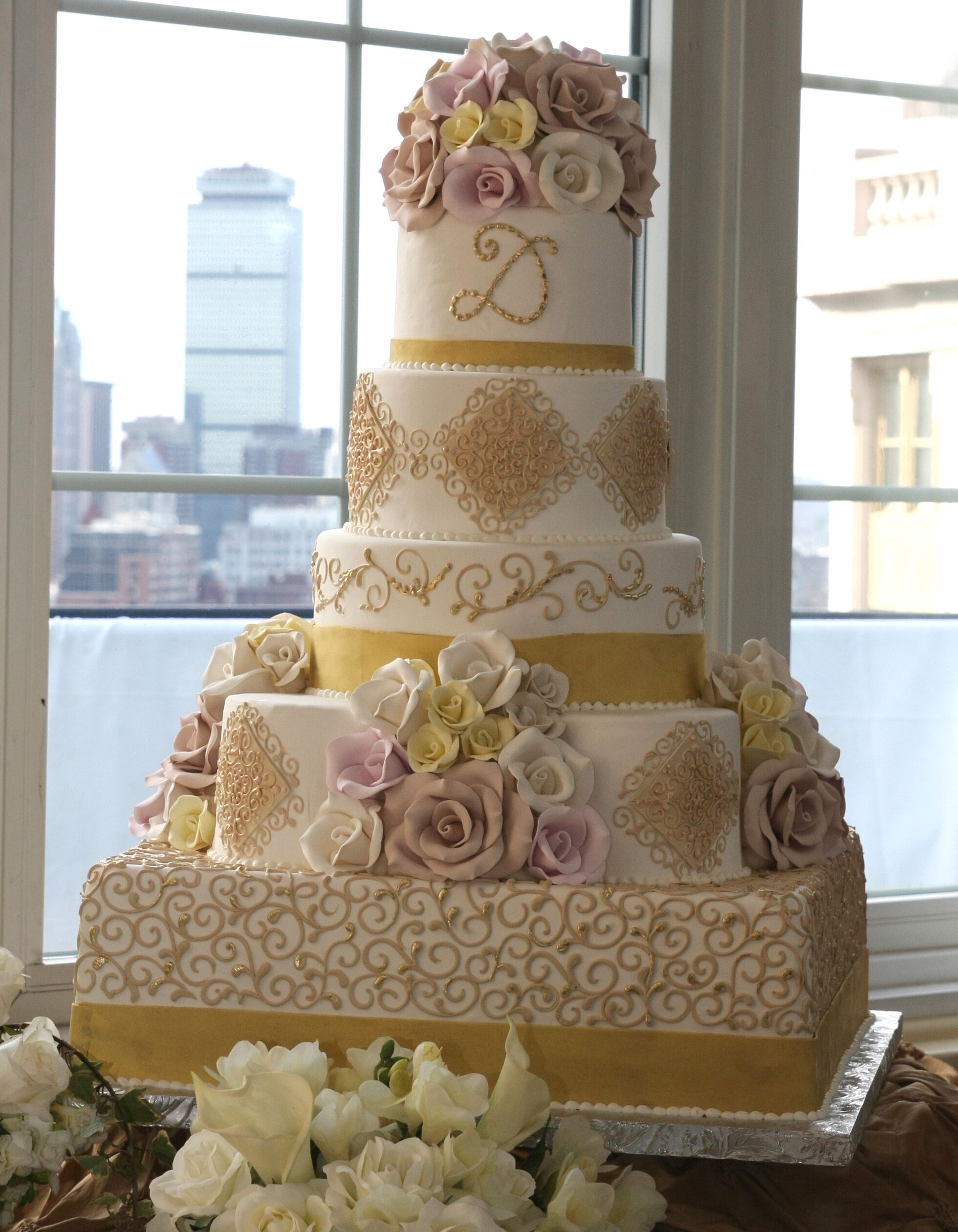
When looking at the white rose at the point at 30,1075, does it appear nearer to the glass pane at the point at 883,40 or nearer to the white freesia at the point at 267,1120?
the white freesia at the point at 267,1120

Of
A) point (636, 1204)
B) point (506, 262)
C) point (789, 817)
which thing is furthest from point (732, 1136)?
point (506, 262)

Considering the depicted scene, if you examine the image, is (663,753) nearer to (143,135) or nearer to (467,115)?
(467,115)

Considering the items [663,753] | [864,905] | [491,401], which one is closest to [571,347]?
[491,401]

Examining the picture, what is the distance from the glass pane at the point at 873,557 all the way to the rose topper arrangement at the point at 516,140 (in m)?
1.06

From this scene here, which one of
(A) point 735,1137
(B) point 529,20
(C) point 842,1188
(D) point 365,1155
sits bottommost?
(C) point 842,1188

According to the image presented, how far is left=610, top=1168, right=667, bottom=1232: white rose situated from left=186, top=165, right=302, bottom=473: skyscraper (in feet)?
4.16

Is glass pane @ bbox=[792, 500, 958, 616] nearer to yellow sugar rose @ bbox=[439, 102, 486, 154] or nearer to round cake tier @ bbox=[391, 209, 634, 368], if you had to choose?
round cake tier @ bbox=[391, 209, 634, 368]

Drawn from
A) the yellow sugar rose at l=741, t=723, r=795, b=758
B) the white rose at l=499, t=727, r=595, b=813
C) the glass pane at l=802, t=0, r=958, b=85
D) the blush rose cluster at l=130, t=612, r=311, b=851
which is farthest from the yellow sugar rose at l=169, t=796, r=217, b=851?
the glass pane at l=802, t=0, r=958, b=85

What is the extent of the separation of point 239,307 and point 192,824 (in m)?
0.92

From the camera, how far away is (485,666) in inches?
54.4

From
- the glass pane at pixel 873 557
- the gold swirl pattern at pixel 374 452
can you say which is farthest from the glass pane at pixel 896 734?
the gold swirl pattern at pixel 374 452

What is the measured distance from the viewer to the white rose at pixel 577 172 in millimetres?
1458

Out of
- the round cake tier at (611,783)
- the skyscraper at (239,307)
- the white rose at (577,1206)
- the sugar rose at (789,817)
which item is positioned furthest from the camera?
the skyscraper at (239,307)

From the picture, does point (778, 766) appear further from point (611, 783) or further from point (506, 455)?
point (506, 455)
